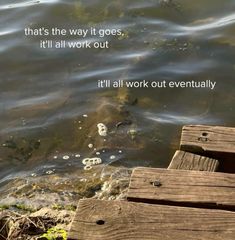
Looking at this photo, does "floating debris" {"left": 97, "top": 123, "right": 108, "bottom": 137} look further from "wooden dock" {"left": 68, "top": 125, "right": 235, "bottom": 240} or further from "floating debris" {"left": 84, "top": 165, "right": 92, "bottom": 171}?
"wooden dock" {"left": 68, "top": 125, "right": 235, "bottom": 240}

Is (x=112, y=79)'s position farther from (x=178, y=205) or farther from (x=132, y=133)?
(x=178, y=205)

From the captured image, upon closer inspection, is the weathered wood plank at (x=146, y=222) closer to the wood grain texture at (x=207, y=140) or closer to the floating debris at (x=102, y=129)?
the wood grain texture at (x=207, y=140)

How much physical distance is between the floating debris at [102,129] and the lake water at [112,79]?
0.05 meters

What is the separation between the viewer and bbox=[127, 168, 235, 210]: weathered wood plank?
2279 mm

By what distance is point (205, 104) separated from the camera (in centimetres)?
546

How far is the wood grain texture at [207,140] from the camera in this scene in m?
2.65

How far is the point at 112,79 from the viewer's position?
5.95 metres

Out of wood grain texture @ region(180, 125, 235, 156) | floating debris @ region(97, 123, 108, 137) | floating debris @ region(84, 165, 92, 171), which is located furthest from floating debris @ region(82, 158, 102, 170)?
wood grain texture @ region(180, 125, 235, 156)

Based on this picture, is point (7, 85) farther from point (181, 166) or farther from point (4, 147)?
point (181, 166)

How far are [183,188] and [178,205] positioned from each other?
99 millimetres

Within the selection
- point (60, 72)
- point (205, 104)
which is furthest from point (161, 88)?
point (60, 72)

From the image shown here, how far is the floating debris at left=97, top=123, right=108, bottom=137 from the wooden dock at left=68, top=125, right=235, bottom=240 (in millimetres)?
2378

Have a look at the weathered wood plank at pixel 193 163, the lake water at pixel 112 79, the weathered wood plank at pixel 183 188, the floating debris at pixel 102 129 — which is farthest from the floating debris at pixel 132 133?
the weathered wood plank at pixel 183 188

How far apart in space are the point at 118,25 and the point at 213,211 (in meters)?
5.25
